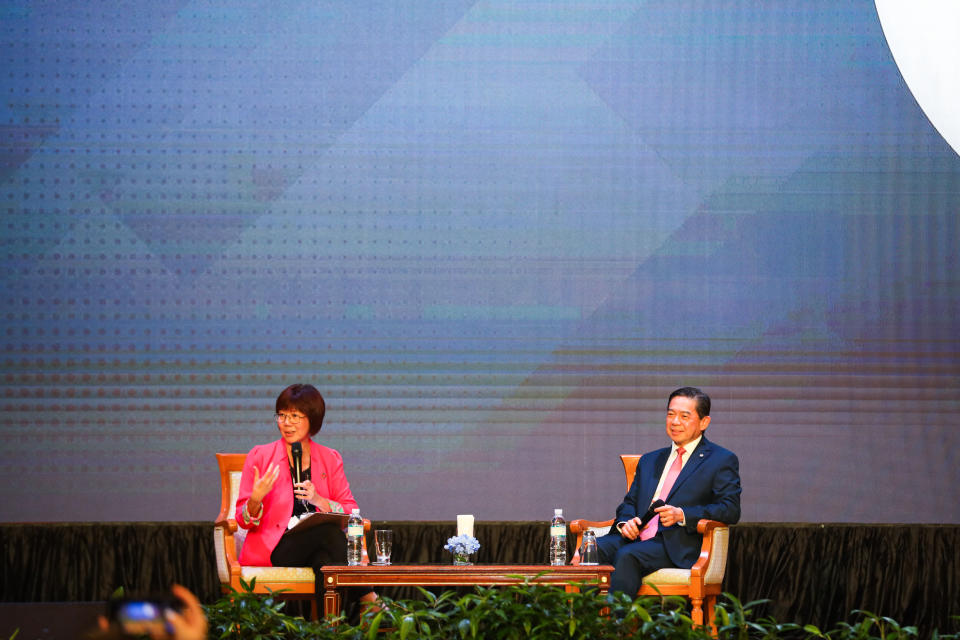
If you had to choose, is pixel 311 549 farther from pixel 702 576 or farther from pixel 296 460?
pixel 702 576

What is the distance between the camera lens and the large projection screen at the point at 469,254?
198 inches

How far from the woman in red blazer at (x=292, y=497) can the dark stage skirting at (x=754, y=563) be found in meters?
0.74

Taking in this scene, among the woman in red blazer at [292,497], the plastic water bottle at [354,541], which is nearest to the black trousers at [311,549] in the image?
the woman in red blazer at [292,497]

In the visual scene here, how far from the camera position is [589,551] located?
393 centimetres

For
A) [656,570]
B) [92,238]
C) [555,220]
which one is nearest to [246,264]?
[92,238]

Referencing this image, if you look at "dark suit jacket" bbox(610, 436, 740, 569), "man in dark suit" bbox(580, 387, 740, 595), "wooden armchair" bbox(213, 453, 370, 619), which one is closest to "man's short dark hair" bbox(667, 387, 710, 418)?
"man in dark suit" bbox(580, 387, 740, 595)

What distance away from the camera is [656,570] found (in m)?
4.00

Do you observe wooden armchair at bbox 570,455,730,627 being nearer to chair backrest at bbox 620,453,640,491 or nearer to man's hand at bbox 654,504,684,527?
man's hand at bbox 654,504,684,527

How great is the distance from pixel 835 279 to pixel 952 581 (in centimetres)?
142

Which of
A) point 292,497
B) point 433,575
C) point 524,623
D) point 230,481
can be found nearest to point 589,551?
point 433,575

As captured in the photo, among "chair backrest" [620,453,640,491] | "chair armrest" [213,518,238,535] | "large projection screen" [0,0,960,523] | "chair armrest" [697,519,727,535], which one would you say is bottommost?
"chair armrest" [213,518,238,535]

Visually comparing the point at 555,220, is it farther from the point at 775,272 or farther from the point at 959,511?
the point at 959,511

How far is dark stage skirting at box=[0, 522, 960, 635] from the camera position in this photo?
479 cm

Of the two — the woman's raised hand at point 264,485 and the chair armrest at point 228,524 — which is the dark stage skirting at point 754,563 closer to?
the chair armrest at point 228,524
